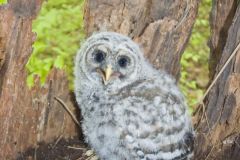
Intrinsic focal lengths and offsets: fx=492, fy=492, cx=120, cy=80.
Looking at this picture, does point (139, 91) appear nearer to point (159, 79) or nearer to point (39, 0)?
point (159, 79)

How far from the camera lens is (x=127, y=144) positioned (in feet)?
9.82

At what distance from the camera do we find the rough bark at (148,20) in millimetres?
3154

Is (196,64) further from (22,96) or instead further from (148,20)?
(22,96)

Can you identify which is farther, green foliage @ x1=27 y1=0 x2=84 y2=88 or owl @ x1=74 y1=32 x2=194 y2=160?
green foliage @ x1=27 y1=0 x2=84 y2=88

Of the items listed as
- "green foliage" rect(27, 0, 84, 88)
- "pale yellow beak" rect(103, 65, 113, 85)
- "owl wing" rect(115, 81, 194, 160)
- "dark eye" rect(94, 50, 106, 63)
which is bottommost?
"owl wing" rect(115, 81, 194, 160)

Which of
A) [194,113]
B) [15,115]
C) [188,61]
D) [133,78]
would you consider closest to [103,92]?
[133,78]

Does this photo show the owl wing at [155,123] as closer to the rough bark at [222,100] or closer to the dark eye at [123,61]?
the dark eye at [123,61]

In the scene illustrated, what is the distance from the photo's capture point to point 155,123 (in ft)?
9.89

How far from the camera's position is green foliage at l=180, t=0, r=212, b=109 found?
5.01 meters

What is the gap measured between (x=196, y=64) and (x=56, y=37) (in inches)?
79.0

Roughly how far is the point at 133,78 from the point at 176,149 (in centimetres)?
52

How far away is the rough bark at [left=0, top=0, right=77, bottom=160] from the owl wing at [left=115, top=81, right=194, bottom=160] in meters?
0.52

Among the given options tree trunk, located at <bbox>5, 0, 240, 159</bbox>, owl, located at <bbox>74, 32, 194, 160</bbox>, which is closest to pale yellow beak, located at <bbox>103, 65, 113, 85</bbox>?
owl, located at <bbox>74, 32, 194, 160</bbox>

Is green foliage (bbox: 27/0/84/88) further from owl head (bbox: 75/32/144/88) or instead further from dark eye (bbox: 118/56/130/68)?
dark eye (bbox: 118/56/130/68)
